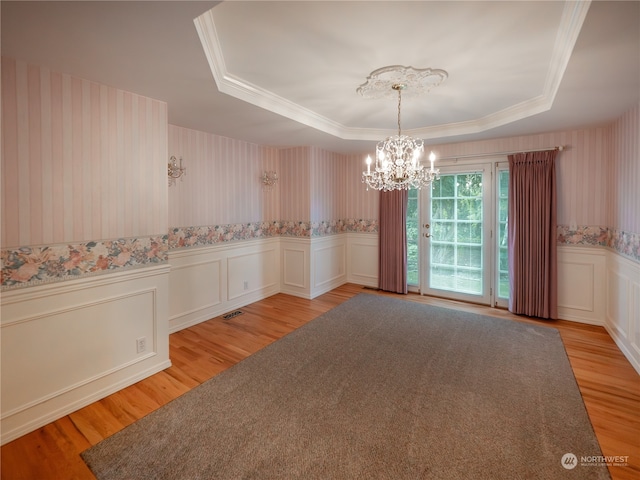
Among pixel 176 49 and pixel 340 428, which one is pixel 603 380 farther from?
pixel 176 49

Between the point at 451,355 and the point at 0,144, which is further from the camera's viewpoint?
the point at 451,355

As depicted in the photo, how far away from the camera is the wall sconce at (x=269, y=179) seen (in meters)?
4.76

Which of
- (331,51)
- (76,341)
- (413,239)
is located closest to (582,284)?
(413,239)

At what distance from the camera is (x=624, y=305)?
9.98 ft

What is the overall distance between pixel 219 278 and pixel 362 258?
2610mm

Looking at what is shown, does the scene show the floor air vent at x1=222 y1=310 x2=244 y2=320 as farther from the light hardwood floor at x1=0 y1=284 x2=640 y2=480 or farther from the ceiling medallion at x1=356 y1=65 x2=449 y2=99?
the ceiling medallion at x1=356 y1=65 x2=449 y2=99

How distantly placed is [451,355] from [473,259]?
6.75 ft

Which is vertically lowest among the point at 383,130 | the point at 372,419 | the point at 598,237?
the point at 372,419

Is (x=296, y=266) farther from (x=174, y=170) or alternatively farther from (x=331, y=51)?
(x=331, y=51)

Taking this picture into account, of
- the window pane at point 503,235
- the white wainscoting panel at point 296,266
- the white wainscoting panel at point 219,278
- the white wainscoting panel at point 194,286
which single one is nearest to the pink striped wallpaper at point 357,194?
the white wainscoting panel at point 296,266

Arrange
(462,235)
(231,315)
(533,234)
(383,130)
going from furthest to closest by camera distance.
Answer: (462,235) < (383,130) < (231,315) < (533,234)

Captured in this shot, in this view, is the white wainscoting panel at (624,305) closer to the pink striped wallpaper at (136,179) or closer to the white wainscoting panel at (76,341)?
the pink striped wallpaper at (136,179)

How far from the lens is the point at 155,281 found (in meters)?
2.69

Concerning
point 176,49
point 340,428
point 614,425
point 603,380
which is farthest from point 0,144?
point 603,380
